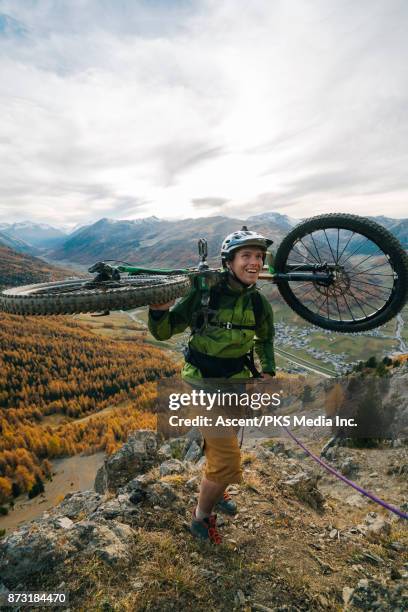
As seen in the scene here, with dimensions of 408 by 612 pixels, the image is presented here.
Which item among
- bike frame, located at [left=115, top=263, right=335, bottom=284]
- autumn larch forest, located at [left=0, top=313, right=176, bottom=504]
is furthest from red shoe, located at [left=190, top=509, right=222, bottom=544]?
autumn larch forest, located at [left=0, top=313, right=176, bottom=504]

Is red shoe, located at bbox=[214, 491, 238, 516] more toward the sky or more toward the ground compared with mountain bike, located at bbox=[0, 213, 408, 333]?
more toward the ground

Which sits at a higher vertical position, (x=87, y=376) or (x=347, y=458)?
(x=347, y=458)

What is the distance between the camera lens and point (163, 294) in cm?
439

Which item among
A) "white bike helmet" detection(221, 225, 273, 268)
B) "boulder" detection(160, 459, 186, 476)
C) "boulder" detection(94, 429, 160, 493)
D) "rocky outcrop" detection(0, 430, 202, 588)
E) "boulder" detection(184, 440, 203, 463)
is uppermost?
"white bike helmet" detection(221, 225, 273, 268)

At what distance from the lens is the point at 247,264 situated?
4.64m

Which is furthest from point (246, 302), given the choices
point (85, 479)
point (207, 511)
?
point (85, 479)

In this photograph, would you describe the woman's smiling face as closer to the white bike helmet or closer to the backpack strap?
the white bike helmet

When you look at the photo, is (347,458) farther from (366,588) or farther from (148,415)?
(148,415)

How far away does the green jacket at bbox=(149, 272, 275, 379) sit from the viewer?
14.5 feet

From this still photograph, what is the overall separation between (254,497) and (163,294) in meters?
5.57

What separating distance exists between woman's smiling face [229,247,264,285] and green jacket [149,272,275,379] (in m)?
0.17

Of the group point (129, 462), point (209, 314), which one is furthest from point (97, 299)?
point (129, 462)

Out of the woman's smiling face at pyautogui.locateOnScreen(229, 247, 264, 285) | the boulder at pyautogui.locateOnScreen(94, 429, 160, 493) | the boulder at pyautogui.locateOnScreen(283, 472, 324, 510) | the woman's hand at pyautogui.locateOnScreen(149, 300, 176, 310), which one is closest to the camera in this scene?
the woman's hand at pyautogui.locateOnScreen(149, 300, 176, 310)

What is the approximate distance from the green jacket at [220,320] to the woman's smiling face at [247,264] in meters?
0.17
